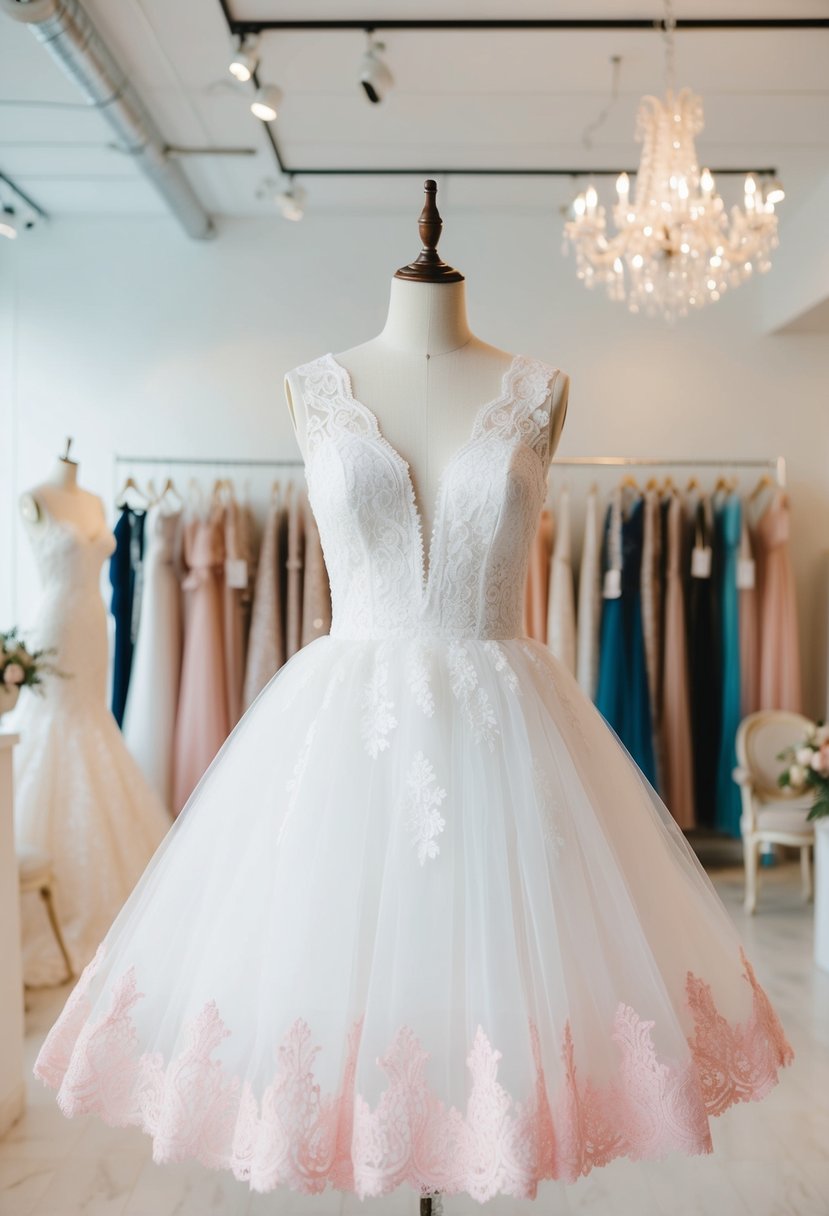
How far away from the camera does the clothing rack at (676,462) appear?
4832 mm

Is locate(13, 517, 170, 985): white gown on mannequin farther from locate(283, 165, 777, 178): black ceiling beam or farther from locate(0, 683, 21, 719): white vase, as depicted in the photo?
locate(283, 165, 777, 178): black ceiling beam

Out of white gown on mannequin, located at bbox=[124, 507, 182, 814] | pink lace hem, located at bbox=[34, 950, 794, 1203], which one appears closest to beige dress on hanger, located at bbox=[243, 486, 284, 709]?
white gown on mannequin, located at bbox=[124, 507, 182, 814]

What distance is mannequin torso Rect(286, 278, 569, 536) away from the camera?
1644mm

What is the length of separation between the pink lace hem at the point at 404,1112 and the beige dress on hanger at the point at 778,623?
377 cm

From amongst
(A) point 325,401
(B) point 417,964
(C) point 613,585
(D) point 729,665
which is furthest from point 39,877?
(D) point 729,665

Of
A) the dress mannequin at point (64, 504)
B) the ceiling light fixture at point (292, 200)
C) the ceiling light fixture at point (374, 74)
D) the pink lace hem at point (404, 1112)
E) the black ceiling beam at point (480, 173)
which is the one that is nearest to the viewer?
the pink lace hem at point (404, 1112)

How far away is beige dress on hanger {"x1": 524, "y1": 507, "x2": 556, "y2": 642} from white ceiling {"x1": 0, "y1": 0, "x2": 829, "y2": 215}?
66.4 inches

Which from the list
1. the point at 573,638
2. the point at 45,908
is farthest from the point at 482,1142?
the point at 573,638

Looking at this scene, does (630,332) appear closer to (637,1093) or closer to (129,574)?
(129,574)

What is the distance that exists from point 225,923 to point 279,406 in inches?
160

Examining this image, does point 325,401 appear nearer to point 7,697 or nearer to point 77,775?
point 7,697

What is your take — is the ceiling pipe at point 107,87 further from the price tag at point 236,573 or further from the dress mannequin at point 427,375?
the dress mannequin at point 427,375

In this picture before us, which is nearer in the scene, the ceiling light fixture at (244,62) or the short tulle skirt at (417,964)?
the short tulle skirt at (417,964)

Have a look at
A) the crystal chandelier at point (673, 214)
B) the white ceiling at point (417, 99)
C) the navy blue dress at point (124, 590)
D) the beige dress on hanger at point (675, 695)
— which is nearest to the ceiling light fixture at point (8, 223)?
the white ceiling at point (417, 99)
